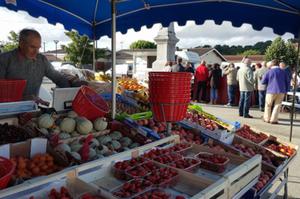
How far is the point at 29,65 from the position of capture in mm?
3664

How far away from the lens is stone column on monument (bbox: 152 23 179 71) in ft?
44.3

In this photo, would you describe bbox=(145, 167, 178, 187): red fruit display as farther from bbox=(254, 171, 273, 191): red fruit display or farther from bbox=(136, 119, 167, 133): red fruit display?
bbox=(136, 119, 167, 133): red fruit display

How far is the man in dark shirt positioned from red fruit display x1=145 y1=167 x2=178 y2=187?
6.16 feet

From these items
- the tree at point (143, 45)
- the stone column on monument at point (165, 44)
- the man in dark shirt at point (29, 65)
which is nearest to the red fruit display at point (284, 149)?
the man in dark shirt at point (29, 65)

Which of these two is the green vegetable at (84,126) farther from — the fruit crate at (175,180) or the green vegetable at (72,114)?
the fruit crate at (175,180)

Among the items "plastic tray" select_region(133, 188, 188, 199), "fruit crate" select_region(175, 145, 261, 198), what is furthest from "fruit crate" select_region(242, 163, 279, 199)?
"plastic tray" select_region(133, 188, 188, 199)

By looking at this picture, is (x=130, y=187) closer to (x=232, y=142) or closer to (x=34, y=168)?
(x=34, y=168)

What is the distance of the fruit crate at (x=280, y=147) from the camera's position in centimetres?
384

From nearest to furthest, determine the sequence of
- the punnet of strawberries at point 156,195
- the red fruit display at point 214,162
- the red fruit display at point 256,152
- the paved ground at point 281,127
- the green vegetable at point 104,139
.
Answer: the punnet of strawberries at point 156,195 < the red fruit display at point 214,162 < the green vegetable at point 104,139 < the red fruit display at point 256,152 < the paved ground at point 281,127

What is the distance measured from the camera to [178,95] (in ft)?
8.23

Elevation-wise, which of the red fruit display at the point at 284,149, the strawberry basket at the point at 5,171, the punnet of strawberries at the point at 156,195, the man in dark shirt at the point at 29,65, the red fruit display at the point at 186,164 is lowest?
the red fruit display at the point at 284,149

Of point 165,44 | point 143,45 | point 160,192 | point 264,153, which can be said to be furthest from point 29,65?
point 143,45

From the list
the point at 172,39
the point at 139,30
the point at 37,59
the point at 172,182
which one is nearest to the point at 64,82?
the point at 37,59

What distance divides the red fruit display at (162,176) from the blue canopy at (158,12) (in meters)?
2.18
